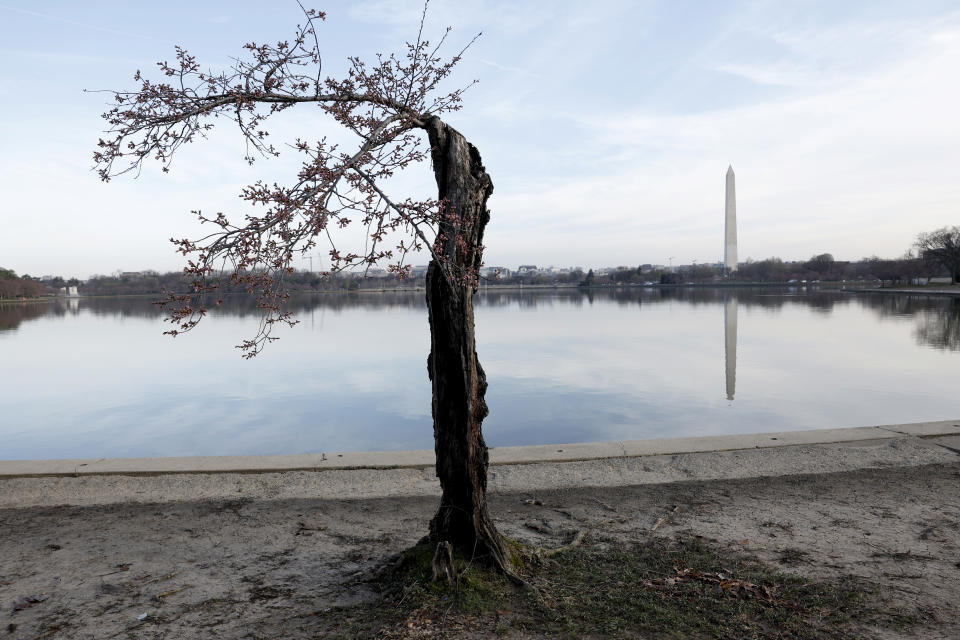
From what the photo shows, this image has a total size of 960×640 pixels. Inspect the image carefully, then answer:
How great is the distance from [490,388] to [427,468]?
8.74 meters

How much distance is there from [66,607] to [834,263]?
547ft

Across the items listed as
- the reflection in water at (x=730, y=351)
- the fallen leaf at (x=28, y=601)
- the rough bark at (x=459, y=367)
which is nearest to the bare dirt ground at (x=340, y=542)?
the fallen leaf at (x=28, y=601)

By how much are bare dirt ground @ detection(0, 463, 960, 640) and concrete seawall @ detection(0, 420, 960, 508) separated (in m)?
0.24

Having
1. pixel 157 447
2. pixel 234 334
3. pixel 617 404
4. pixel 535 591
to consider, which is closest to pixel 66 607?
pixel 535 591

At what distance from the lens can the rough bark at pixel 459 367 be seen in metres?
4.30

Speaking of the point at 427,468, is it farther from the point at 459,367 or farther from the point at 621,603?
the point at 621,603

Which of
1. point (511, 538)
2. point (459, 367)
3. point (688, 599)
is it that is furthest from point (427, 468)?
point (688, 599)

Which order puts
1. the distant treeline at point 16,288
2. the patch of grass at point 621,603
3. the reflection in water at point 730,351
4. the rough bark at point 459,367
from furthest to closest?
the distant treeline at point 16,288
the reflection in water at point 730,351
the rough bark at point 459,367
the patch of grass at point 621,603

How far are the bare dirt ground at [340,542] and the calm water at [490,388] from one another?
4.82m

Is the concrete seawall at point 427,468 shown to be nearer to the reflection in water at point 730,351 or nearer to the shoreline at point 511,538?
the shoreline at point 511,538

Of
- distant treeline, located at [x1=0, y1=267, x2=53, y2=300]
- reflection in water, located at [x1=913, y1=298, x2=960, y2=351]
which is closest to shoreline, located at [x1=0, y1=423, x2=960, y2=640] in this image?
reflection in water, located at [x1=913, y1=298, x2=960, y2=351]

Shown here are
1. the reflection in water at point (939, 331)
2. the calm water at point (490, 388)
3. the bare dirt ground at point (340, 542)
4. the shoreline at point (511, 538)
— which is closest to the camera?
the shoreline at point (511, 538)

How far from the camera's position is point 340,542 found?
5.29 m

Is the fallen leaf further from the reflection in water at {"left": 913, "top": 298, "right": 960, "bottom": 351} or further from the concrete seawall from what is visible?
the reflection in water at {"left": 913, "top": 298, "right": 960, "bottom": 351}
